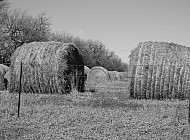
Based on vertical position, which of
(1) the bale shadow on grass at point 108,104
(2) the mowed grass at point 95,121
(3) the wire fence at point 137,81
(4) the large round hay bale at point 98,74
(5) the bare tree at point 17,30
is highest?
Result: (5) the bare tree at point 17,30

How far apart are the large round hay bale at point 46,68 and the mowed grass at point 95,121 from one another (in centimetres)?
240

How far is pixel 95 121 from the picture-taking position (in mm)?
6754

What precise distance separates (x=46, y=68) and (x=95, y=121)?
5796 mm

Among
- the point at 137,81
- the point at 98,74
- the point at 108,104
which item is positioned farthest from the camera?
the point at 98,74

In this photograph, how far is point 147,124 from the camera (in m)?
6.45

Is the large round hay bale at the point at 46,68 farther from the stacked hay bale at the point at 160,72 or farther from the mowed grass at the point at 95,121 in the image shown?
the stacked hay bale at the point at 160,72

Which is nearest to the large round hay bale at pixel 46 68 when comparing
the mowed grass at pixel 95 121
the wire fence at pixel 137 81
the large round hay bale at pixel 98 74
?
the wire fence at pixel 137 81

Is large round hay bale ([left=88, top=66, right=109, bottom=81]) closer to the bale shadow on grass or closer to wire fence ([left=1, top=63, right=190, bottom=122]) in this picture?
wire fence ([left=1, top=63, right=190, bottom=122])

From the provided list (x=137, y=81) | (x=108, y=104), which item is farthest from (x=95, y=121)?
(x=137, y=81)

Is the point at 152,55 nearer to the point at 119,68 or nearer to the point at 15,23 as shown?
the point at 15,23

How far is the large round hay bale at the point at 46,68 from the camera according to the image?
1192 centimetres

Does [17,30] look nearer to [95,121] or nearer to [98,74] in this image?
[98,74]

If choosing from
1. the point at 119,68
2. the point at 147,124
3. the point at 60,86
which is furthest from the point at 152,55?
the point at 119,68

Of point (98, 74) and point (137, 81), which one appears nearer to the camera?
point (137, 81)
